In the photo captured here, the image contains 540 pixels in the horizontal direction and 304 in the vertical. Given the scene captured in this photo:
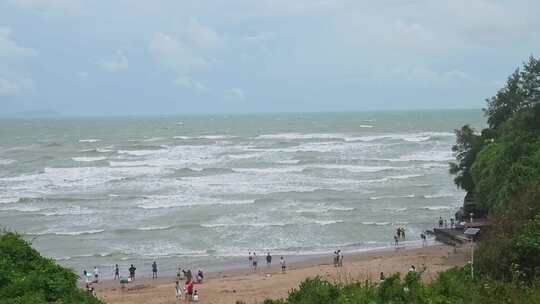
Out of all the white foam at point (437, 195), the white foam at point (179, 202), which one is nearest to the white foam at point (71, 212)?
the white foam at point (179, 202)

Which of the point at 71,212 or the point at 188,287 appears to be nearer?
the point at 188,287

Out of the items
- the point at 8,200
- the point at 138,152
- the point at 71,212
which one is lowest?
the point at 71,212

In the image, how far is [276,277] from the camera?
24.2 metres

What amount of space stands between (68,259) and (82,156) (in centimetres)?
4626

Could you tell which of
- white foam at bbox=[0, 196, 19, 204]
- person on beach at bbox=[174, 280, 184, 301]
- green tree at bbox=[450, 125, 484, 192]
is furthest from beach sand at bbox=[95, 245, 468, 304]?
white foam at bbox=[0, 196, 19, 204]

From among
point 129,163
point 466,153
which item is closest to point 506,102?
point 466,153

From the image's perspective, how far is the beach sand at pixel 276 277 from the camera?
21.9m

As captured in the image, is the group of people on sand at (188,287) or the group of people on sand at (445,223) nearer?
the group of people on sand at (188,287)

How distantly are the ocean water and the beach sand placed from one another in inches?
80.1

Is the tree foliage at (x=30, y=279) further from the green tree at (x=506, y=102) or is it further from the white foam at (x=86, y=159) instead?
the white foam at (x=86, y=159)

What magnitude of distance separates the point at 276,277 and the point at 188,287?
3.91 m

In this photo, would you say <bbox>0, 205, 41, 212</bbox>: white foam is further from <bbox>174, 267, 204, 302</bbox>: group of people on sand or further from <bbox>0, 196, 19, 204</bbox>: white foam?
<bbox>174, 267, 204, 302</bbox>: group of people on sand

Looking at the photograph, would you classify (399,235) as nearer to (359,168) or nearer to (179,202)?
(179,202)

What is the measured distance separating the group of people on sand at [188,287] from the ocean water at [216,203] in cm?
217
